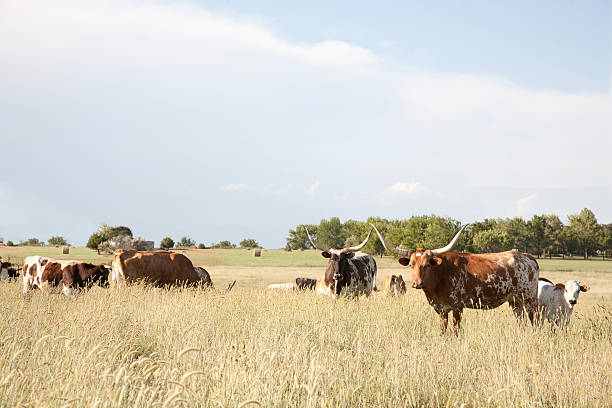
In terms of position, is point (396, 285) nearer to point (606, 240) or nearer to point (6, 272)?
point (6, 272)

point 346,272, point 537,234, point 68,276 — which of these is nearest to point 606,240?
point 537,234

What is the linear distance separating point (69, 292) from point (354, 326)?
8.92 meters

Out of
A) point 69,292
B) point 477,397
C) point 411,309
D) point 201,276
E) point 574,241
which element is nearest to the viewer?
point 477,397

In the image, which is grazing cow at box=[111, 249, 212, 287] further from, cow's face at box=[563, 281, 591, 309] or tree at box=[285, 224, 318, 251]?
tree at box=[285, 224, 318, 251]

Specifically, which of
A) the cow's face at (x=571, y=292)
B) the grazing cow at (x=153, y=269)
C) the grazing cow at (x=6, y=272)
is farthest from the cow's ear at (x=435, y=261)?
the grazing cow at (x=6, y=272)

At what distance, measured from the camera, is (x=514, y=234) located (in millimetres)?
102312

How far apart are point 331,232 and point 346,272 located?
12119 cm

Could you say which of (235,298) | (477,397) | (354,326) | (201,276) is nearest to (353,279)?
(235,298)

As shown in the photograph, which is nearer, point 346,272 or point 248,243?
point 346,272

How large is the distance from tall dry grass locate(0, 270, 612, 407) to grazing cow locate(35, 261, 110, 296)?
320 cm

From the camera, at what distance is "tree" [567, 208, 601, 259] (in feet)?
345

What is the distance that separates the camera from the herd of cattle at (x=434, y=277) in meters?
8.98

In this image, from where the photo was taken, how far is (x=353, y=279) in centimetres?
1273

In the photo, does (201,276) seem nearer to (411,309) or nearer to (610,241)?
(411,309)
